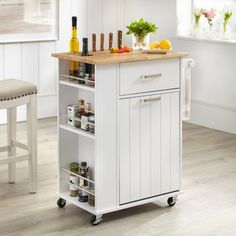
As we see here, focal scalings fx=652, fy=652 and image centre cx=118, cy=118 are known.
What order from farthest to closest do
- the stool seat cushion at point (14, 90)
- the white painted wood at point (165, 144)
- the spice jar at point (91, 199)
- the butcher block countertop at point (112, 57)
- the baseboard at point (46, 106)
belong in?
1. the baseboard at point (46, 106)
2. the stool seat cushion at point (14, 90)
3. the white painted wood at point (165, 144)
4. the spice jar at point (91, 199)
5. the butcher block countertop at point (112, 57)

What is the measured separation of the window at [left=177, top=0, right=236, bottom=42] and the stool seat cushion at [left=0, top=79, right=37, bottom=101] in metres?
2.51

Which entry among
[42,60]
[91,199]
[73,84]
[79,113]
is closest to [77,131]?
[79,113]

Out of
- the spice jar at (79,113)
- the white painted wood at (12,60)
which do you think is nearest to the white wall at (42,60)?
the white painted wood at (12,60)

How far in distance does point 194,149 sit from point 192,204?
137cm

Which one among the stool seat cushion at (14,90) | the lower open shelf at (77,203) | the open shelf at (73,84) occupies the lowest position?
the lower open shelf at (77,203)

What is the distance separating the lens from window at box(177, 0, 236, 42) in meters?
5.90

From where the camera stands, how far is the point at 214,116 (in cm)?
602

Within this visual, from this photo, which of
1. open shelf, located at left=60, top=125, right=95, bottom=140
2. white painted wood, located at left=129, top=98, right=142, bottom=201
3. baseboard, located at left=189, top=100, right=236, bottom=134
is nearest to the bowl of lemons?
white painted wood, located at left=129, top=98, right=142, bottom=201

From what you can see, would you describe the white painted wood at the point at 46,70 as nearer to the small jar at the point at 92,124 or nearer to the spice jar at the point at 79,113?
the spice jar at the point at 79,113

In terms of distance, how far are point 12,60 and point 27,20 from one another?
39 centimetres

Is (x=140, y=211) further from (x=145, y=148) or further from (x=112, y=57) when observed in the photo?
(x=112, y=57)

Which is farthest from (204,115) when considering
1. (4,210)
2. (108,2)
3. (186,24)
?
(4,210)

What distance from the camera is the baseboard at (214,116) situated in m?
5.87

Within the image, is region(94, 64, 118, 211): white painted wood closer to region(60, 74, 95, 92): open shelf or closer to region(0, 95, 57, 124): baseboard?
region(60, 74, 95, 92): open shelf
